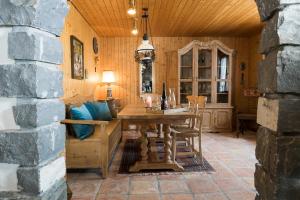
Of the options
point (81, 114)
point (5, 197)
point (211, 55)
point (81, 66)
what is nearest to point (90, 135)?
point (81, 114)

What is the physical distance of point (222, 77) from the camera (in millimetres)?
6035

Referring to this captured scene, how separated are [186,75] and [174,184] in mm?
3677

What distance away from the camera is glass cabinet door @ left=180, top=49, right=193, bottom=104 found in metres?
6.06

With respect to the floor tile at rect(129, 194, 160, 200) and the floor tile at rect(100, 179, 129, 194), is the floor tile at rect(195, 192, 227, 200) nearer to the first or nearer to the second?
the floor tile at rect(129, 194, 160, 200)

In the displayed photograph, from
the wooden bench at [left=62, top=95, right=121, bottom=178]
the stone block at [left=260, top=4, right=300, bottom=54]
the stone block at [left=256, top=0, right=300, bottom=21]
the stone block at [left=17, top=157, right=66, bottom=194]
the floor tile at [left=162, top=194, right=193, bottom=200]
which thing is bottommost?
the floor tile at [left=162, top=194, right=193, bottom=200]

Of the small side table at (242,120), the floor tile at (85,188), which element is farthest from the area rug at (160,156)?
the small side table at (242,120)

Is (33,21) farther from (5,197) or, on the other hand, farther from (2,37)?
(5,197)

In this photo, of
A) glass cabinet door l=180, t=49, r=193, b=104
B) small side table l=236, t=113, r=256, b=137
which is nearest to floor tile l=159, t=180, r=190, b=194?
small side table l=236, t=113, r=256, b=137

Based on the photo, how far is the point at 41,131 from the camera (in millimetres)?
1062

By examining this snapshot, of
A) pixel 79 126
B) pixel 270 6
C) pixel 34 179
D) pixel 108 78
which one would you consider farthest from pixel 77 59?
pixel 270 6

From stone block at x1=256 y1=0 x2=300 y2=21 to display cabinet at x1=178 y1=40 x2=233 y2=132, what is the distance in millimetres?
4764

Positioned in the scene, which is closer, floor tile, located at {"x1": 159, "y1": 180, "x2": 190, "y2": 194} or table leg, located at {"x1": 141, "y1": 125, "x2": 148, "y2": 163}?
floor tile, located at {"x1": 159, "y1": 180, "x2": 190, "y2": 194}

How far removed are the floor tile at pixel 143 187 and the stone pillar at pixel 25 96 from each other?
1.73 metres

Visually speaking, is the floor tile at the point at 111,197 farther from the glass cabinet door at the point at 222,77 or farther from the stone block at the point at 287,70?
the glass cabinet door at the point at 222,77
